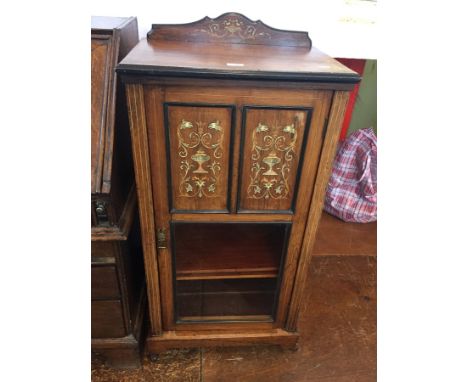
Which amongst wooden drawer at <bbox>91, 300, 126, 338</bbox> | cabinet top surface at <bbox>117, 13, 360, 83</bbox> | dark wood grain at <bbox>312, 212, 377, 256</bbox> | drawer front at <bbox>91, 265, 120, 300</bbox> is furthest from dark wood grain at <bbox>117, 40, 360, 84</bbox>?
dark wood grain at <bbox>312, 212, 377, 256</bbox>

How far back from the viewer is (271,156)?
2.87 ft

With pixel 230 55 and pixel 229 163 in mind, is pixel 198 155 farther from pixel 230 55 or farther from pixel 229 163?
pixel 230 55

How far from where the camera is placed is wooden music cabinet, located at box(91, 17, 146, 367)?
890 mm

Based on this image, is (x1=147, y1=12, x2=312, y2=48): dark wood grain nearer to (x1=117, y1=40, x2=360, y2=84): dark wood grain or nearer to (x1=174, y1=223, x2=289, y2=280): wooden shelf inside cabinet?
(x1=117, y1=40, x2=360, y2=84): dark wood grain

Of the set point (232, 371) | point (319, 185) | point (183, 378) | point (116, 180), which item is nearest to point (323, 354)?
point (232, 371)

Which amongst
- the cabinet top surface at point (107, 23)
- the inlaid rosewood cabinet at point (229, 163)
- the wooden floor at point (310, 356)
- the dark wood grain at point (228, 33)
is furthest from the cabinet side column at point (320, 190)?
the cabinet top surface at point (107, 23)

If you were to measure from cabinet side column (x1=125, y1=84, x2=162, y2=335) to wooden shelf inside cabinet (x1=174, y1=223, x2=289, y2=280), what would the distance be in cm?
10

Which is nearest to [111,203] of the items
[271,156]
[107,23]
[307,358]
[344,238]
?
[271,156]

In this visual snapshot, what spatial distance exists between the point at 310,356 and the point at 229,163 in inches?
35.0

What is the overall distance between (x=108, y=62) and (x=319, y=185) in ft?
2.19

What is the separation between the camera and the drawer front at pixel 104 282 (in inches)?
39.0

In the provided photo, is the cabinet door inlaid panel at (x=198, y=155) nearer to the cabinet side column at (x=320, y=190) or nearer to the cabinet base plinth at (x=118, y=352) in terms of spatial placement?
the cabinet side column at (x=320, y=190)

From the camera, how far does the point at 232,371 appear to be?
1247mm

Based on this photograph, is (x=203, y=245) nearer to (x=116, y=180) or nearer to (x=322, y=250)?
(x=116, y=180)
